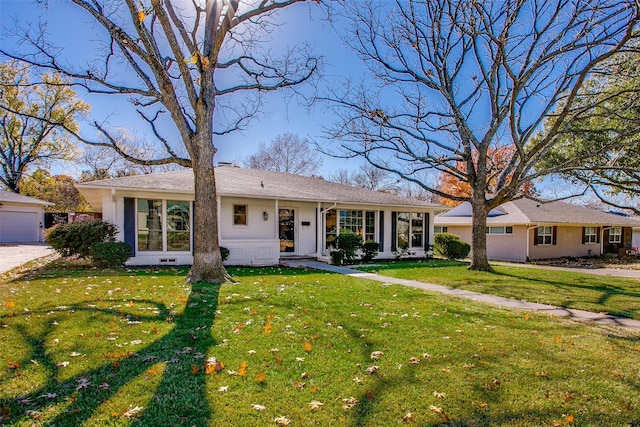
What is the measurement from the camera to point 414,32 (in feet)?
42.5

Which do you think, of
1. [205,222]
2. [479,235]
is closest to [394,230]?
[479,235]

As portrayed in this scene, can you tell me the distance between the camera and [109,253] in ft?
33.8

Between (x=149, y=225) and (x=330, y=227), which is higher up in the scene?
(x=149, y=225)

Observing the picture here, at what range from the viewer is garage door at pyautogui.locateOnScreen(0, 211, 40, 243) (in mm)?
23094

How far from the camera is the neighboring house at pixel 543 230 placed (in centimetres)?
1930

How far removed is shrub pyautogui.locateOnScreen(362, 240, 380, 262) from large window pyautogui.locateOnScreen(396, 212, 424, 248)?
208 cm

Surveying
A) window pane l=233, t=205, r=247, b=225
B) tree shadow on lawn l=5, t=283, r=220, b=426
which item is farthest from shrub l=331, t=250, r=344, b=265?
tree shadow on lawn l=5, t=283, r=220, b=426

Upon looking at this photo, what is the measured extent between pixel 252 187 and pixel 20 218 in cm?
2040

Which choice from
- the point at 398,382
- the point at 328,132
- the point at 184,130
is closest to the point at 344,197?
the point at 328,132

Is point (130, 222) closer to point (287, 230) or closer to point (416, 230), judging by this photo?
point (287, 230)

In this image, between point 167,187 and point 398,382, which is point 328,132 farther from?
point 398,382

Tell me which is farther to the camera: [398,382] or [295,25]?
[295,25]

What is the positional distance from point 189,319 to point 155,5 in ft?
20.2

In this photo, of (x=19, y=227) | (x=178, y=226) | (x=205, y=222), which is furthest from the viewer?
(x=19, y=227)
